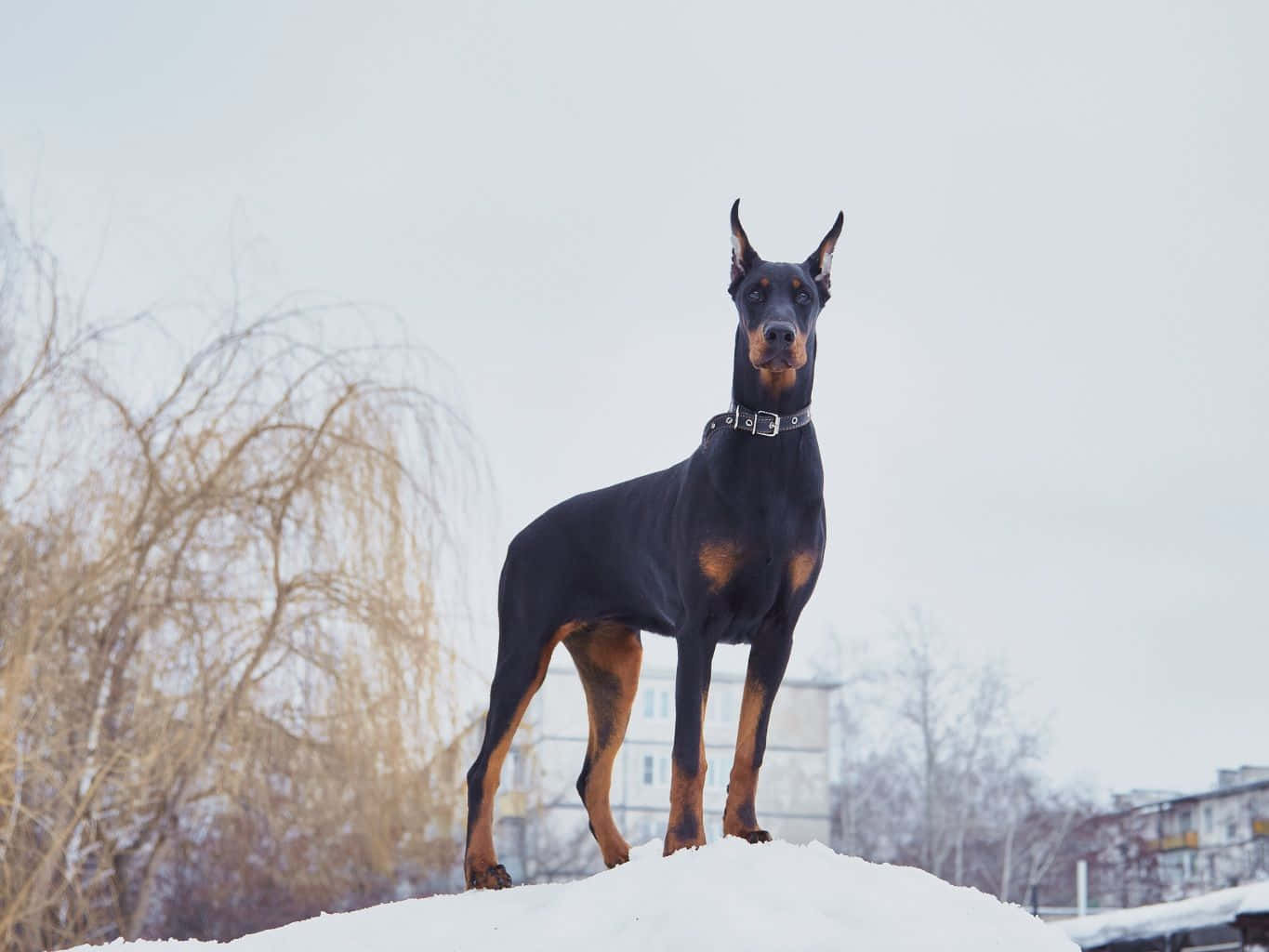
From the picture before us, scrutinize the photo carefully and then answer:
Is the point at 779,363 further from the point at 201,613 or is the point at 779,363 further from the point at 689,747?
the point at 201,613

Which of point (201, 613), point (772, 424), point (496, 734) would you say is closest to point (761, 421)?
point (772, 424)

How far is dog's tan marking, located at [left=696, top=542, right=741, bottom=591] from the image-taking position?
12.3 ft

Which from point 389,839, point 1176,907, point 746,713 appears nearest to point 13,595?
point 389,839

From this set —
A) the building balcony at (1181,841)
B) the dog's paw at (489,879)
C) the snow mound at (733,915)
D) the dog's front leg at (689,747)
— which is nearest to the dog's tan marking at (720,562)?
the dog's front leg at (689,747)

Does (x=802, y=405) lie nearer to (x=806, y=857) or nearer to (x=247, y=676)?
(x=806, y=857)

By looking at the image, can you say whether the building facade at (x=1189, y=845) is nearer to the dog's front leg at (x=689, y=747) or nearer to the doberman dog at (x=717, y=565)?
the doberman dog at (x=717, y=565)

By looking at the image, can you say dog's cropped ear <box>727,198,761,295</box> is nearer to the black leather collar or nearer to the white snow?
the black leather collar

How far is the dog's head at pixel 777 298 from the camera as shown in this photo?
3.63 m

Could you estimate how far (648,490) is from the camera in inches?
168

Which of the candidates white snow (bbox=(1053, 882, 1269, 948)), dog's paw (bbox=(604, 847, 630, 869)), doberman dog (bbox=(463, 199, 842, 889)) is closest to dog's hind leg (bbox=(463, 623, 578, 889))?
doberman dog (bbox=(463, 199, 842, 889))

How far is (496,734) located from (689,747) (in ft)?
2.54

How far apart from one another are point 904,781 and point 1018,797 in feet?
9.91

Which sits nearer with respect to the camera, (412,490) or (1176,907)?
(412,490)

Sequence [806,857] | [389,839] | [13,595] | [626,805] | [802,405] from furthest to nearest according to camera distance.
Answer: [626,805], [389,839], [13,595], [802,405], [806,857]
